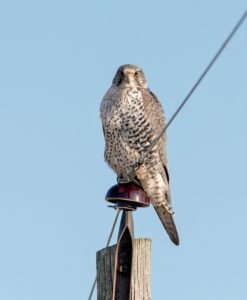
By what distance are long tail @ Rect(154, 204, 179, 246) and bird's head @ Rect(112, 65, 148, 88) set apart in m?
1.27

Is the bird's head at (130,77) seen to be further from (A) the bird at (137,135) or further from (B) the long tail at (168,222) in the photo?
(B) the long tail at (168,222)

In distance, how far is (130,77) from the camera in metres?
8.98

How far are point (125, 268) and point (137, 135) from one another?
12.5ft

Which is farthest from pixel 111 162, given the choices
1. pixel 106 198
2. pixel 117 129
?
pixel 106 198

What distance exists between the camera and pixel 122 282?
184 inches

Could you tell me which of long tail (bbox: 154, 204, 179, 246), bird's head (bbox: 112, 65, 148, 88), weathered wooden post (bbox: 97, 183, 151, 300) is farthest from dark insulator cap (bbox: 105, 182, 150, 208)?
bird's head (bbox: 112, 65, 148, 88)

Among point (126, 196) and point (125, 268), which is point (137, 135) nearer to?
point (126, 196)

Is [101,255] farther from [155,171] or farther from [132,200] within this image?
[155,171]

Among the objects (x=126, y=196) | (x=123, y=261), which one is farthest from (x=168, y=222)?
(x=123, y=261)

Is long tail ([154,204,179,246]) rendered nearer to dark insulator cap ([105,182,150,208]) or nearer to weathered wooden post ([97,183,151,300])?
dark insulator cap ([105,182,150,208])

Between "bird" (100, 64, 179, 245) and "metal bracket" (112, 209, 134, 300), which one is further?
"bird" (100, 64, 179, 245)

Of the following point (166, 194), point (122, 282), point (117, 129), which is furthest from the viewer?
point (166, 194)

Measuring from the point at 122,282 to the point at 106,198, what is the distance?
523 millimetres

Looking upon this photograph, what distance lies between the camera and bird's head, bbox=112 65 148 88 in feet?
29.2
